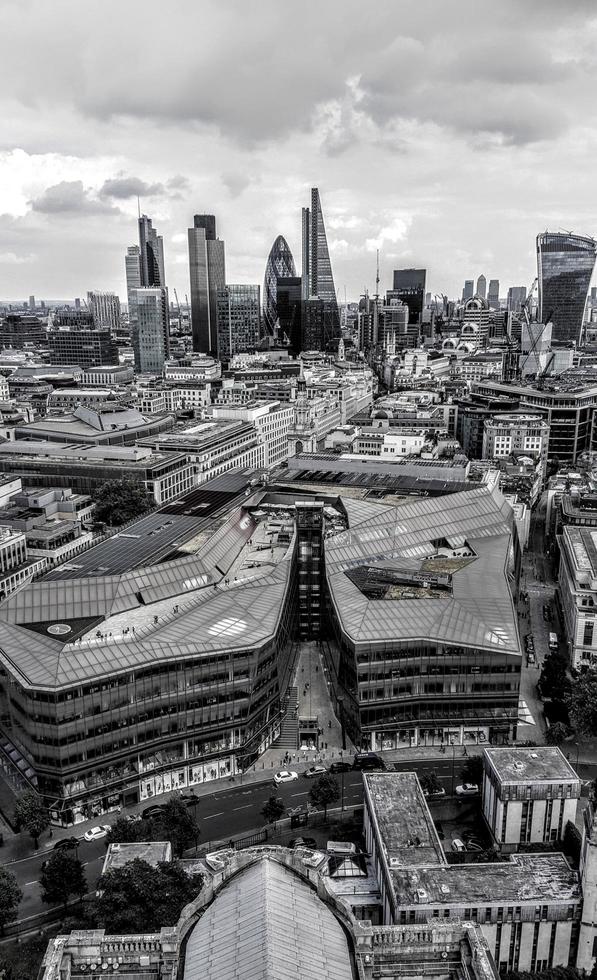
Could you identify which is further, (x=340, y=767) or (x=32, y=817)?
(x=340, y=767)

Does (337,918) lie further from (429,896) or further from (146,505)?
(146,505)

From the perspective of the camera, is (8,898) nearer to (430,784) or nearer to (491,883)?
(491,883)

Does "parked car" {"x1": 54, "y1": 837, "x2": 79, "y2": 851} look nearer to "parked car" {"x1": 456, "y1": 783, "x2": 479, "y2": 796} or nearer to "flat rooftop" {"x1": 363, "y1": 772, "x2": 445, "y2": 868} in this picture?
"flat rooftop" {"x1": 363, "y1": 772, "x2": 445, "y2": 868}

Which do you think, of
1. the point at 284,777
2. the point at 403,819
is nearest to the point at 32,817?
the point at 284,777

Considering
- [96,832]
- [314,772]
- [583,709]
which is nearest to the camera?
[96,832]

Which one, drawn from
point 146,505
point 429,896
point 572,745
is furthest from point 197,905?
point 146,505

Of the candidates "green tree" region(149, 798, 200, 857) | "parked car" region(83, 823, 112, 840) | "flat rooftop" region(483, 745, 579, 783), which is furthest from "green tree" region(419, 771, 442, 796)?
"parked car" region(83, 823, 112, 840)
